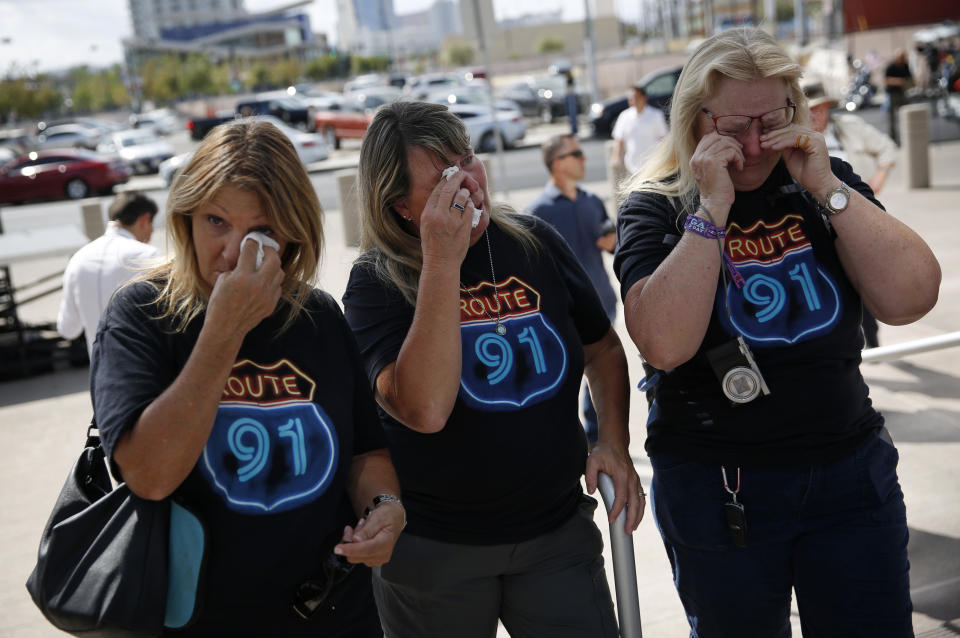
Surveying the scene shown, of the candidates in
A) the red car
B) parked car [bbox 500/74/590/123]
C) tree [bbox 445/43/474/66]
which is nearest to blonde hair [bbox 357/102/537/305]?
the red car

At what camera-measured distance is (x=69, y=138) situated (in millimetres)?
40906

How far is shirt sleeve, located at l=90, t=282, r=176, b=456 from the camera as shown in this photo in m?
1.68

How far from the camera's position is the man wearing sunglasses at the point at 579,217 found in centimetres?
596

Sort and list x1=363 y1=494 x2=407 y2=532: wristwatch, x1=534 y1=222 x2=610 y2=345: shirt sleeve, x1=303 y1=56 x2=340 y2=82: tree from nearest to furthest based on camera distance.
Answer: x1=363 y1=494 x2=407 y2=532: wristwatch
x1=534 y1=222 x2=610 y2=345: shirt sleeve
x1=303 y1=56 x2=340 y2=82: tree

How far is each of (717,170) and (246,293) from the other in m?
1.05

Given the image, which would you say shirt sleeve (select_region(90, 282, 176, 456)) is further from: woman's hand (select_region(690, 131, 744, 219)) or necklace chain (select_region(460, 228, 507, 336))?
woman's hand (select_region(690, 131, 744, 219))

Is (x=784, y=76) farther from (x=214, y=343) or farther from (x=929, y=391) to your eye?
(x=929, y=391)

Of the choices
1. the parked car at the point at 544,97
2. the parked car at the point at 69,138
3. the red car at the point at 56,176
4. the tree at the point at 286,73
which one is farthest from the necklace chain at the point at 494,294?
the tree at the point at 286,73

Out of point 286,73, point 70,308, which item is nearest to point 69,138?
point 70,308

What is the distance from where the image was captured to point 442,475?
2143 mm

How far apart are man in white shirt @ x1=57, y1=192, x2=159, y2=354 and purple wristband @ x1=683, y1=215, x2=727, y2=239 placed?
396 centimetres

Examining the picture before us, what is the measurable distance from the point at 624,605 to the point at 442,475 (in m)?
0.53

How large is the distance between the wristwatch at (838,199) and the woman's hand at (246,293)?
1210 millimetres

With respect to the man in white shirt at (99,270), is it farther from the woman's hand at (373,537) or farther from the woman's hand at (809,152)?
the woman's hand at (809,152)
